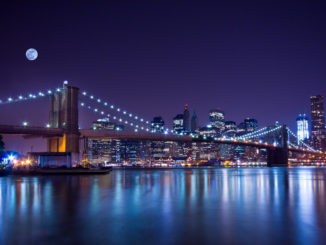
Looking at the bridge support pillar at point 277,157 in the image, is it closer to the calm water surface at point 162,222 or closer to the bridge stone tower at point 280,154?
the bridge stone tower at point 280,154

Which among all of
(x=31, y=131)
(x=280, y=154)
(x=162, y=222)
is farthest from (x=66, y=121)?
(x=280, y=154)

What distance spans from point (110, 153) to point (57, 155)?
384 feet

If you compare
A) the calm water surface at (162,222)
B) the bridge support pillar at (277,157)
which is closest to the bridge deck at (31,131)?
the calm water surface at (162,222)

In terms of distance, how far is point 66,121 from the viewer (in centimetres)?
5097

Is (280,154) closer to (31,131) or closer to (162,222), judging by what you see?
(31,131)

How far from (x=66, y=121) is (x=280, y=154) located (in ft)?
221

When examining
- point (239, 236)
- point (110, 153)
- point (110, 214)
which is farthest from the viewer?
point (110, 153)

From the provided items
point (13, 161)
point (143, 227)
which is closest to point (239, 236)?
point (143, 227)

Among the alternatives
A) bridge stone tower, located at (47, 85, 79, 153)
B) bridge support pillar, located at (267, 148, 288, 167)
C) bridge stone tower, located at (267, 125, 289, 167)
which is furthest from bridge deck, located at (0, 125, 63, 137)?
bridge support pillar, located at (267, 148, 288, 167)

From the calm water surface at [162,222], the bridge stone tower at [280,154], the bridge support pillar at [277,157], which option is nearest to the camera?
the calm water surface at [162,222]

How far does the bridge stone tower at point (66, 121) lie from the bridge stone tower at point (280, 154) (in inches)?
2482

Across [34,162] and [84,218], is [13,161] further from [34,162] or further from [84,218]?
[84,218]

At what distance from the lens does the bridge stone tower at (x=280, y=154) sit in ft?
309

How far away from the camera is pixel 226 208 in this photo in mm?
13477
